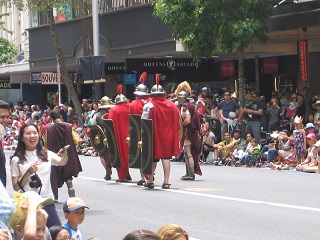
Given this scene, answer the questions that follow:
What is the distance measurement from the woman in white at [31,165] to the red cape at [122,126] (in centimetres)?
909

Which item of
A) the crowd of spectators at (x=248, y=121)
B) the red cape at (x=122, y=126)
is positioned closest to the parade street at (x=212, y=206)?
the red cape at (x=122, y=126)

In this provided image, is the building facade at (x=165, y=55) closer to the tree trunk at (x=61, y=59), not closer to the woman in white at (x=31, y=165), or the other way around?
the tree trunk at (x=61, y=59)

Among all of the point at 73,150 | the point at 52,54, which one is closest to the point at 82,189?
the point at 73,150

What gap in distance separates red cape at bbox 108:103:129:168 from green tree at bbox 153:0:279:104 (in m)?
7.95

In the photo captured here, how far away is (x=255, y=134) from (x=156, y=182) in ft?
24.9

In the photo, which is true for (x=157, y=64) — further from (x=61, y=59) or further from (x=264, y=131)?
(x=264, y=131)

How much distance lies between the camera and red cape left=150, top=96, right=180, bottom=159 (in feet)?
56.7

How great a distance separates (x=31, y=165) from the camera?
30.1 feet

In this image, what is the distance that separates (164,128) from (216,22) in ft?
33.2

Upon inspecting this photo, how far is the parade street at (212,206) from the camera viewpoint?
1247 centimetres

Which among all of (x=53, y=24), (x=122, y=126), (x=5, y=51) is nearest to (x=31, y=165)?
(x=122, y=126)

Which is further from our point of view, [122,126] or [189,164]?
[189,164]

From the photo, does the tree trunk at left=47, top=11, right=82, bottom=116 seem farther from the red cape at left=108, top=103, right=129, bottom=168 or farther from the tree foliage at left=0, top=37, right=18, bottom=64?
the red cape at left=108, top=103, right=129, bottom=168

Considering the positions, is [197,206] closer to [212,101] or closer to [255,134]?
[255,134]
